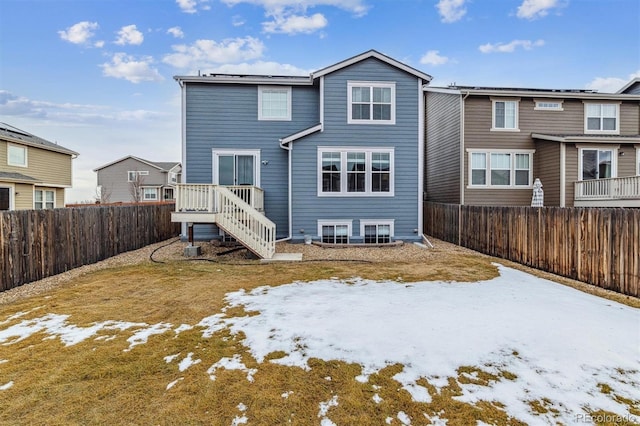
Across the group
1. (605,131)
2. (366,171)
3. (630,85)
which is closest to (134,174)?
(366,171)

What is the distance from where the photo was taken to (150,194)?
129ft

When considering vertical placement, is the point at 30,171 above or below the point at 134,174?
below

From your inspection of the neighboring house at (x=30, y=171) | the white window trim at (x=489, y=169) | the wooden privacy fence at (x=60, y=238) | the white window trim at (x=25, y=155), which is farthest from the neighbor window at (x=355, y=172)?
the white window trim at (x=25, y=155)

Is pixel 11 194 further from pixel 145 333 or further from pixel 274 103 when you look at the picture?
pixel 145 333

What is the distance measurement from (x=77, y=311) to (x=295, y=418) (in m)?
4.65

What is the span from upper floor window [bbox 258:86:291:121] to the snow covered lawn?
8638mm

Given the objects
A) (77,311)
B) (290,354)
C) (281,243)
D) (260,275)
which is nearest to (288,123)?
(281,243)

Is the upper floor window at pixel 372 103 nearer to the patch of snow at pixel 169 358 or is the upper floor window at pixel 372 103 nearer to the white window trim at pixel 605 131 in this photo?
the patch of snow at pixel 169 358

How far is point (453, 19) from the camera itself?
16.3 meters

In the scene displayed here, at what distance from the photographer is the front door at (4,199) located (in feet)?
54.3

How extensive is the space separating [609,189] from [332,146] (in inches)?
487

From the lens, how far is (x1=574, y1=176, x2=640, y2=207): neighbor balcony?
41.5 feet

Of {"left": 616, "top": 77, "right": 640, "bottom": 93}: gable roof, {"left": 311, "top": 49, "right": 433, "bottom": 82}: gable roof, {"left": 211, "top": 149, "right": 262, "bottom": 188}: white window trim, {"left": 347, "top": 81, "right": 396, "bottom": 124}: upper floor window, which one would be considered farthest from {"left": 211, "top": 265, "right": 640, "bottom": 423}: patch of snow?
{"left": 616, "top": 77, "right": 640, "bottom": 93}: gable roof

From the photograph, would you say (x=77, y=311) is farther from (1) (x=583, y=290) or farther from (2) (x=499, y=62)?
(2) (x=499, y=62)
